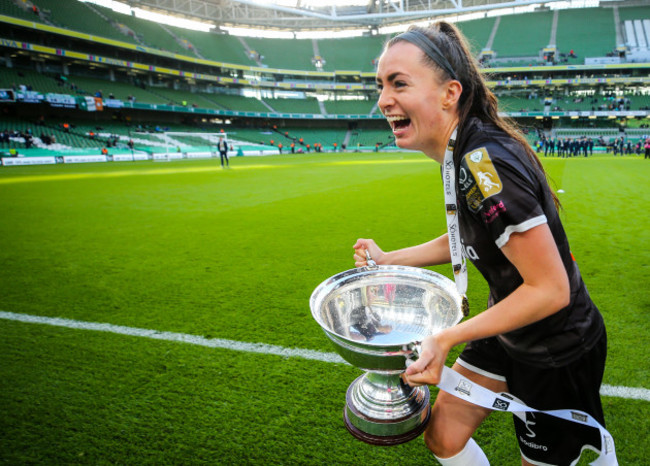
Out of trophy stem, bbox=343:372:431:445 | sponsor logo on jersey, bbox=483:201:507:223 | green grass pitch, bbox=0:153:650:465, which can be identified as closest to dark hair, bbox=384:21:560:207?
sponsor logo on jersey, bbox=483:201:507:223

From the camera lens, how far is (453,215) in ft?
4.19

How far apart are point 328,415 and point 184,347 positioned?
1.21 meters

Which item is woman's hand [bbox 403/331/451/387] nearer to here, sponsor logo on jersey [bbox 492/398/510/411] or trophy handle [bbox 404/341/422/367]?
trophy handle [bbox 404/341/422/367]

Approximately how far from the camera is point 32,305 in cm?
327

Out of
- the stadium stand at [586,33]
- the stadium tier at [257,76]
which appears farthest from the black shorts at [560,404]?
the stadium stand at [586,33]

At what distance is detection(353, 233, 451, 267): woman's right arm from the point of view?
173 cm

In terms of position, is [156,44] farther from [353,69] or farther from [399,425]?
[399,425]

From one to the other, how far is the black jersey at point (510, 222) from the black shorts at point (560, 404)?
0.15 feet

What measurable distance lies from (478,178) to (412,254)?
0.76m

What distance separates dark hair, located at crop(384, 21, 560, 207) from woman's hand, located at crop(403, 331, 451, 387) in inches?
26.0

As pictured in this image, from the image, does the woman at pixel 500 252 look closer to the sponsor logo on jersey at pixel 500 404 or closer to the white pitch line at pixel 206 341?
the sponsor logo on jersey at pixel 500 404

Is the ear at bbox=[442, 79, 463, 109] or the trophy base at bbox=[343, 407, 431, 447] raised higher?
the ear at bbox=[442, 79, 463, 109]

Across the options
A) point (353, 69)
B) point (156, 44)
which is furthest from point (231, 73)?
point (353, 69)

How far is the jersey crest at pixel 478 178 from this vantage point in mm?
1021
